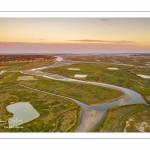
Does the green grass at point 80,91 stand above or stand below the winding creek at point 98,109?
above

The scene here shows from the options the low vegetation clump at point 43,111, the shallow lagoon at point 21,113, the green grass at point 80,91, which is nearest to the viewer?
the low vegetation clump at point 43,111

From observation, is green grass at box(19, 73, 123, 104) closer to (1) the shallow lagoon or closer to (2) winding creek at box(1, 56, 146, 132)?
(2) winding creek at box(1, 56, 146, 132)

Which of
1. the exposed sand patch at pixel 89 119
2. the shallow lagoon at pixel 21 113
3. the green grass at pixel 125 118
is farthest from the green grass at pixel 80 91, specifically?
the shallow lagoon at pixel 21 113

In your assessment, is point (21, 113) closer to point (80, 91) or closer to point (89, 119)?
point (89, 119)

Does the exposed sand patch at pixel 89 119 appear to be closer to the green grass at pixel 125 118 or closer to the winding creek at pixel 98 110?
the winding creek at pixel 98 110

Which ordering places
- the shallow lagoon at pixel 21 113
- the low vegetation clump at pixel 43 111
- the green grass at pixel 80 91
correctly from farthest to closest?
the green grass at pixel 80 91 → the shallow lagoon at pixel 21 113 → the low vegetation clump at pixel 43 111

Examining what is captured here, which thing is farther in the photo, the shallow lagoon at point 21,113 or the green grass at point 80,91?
the green grass at point 80,91

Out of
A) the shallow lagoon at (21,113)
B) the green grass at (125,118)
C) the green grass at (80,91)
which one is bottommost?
the green grass at (125,118)
